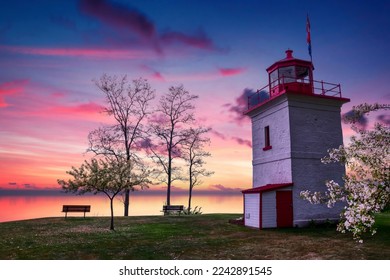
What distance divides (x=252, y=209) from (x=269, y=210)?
3.79 feet

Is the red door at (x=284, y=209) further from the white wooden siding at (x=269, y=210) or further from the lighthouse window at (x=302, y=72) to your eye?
the lighthouse window at (x=302, y=72)

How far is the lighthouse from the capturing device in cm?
2048

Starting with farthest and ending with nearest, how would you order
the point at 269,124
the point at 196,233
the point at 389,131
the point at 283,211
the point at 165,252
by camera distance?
the point at 269,124 < the point at 283,211 < the point at 196,233 < the point at 165,252 < the point at 389,131

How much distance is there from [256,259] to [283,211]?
956 centimetres

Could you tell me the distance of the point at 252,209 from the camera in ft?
68.1

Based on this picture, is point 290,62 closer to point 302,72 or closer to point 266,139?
point 302,72

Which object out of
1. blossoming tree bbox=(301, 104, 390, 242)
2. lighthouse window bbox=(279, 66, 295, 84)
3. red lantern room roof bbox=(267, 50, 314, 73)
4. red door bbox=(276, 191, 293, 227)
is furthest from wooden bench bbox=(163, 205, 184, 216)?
blossoming tree bbox=(301, 104, 390, 242)

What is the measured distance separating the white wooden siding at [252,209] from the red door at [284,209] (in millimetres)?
1330

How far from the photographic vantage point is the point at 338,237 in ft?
52.9

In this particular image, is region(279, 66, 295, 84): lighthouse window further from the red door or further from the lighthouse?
the red door

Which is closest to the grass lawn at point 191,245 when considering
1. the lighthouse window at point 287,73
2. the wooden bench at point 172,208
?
the lighthouse window at point 287,73

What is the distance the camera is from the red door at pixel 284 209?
2033 centimetres

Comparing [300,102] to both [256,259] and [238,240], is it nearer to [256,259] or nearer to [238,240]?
[238,240]
